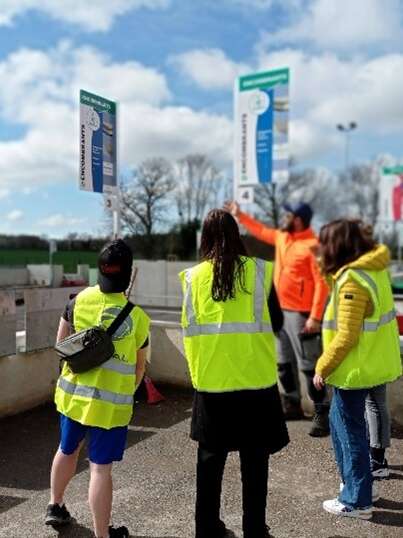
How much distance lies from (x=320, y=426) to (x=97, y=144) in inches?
144

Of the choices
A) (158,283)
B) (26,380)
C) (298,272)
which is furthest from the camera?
(158,283)

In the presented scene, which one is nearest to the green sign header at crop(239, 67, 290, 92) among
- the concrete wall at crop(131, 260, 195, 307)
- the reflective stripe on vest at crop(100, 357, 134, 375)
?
the reflective stripe on vest at crop(100, 357, 134, 375)

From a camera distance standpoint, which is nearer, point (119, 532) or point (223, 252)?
point (223, 252)

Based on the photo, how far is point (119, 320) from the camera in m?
3.24

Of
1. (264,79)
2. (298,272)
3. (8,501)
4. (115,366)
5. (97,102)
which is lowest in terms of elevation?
(8,501)

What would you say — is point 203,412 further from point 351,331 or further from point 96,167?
point 96,167

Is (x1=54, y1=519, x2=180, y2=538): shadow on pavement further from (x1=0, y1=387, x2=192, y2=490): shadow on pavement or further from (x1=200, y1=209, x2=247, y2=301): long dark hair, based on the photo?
(x1=200, y1=209, x2=247, y2=301): long dark hair

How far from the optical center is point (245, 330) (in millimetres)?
2938

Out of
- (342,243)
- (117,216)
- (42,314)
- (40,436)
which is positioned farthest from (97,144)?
(342,243)

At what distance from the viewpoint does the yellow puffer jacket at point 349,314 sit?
3463 millimetres

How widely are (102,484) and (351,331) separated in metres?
1.65

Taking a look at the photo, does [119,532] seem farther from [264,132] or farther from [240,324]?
[264,132]

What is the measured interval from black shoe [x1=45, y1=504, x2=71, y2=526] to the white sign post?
352 cm

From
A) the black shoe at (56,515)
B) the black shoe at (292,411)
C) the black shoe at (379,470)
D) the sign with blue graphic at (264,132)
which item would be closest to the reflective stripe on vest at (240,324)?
the black shoe at (56,515)
